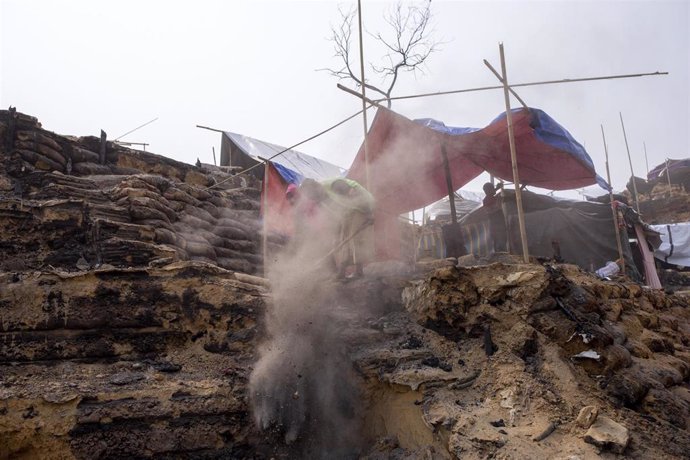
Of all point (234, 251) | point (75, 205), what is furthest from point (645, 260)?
point (75, 205)

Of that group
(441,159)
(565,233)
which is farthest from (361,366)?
(565,233)

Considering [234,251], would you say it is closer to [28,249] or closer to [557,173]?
[28,249]

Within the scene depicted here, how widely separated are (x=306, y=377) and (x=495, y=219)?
17.7 ft

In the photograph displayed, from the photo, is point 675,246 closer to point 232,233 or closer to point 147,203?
point 232,233

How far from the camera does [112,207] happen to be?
21.2ft

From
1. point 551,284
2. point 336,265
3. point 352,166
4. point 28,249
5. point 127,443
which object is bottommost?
point 127,443

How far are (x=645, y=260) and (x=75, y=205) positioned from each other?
33.8 ft

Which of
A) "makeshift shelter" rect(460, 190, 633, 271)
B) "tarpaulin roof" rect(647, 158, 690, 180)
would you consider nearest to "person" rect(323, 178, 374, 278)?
"makeshift shelter" rect(460, 190, 633, 271)

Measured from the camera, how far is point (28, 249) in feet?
16.8

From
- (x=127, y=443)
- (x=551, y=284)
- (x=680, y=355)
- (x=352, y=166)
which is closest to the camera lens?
(x=127, y=443)

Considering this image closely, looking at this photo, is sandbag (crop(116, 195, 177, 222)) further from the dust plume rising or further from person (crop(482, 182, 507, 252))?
person (crop(482, 182, 507, 252))

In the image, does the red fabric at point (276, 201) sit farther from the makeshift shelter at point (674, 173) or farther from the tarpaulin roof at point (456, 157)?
the makeshift shelter at point (674, 173)

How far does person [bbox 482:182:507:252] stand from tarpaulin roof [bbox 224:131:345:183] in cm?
308

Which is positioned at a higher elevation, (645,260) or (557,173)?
(557,173)
